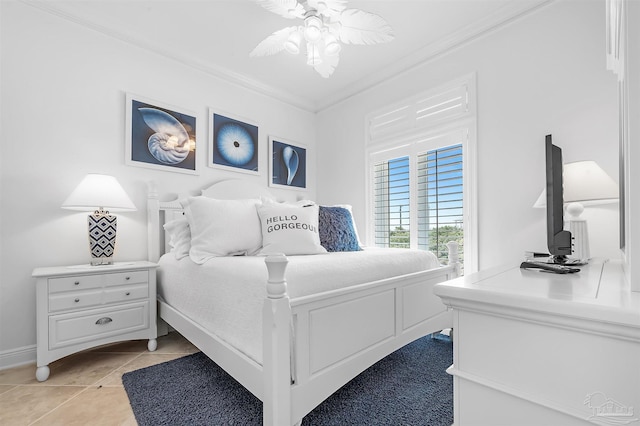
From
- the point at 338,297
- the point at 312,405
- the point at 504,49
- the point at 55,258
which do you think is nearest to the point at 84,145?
the point at 55,258

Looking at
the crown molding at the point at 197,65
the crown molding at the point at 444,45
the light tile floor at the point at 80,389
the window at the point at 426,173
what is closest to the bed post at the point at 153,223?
the light tile floor at the point at 80,389

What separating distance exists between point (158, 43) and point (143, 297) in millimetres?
2168

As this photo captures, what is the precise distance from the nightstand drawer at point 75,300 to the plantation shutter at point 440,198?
2607mm

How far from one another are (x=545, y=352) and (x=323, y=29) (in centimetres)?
205

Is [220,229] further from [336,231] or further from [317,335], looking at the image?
[317,335]

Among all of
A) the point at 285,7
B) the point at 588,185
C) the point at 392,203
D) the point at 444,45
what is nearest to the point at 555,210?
the point at 588,185

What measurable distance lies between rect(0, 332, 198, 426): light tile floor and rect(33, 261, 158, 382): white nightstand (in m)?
0.11

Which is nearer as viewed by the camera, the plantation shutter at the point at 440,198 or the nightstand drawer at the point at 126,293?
the nightstand drawer at the point at 126,293

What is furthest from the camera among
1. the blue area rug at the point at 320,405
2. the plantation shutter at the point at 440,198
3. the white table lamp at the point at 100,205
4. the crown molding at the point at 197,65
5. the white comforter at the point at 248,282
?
the plantation shutter at the point at 440,198

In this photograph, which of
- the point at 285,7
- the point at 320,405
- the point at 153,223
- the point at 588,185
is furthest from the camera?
the point at 153,223

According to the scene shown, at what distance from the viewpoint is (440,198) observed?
8.94 ft

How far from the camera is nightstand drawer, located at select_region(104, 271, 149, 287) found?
1.98 m

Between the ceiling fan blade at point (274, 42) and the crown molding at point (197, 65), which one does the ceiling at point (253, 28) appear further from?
the ceiling fan blade at point (274, 42)

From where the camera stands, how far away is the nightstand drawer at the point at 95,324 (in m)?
1.80
